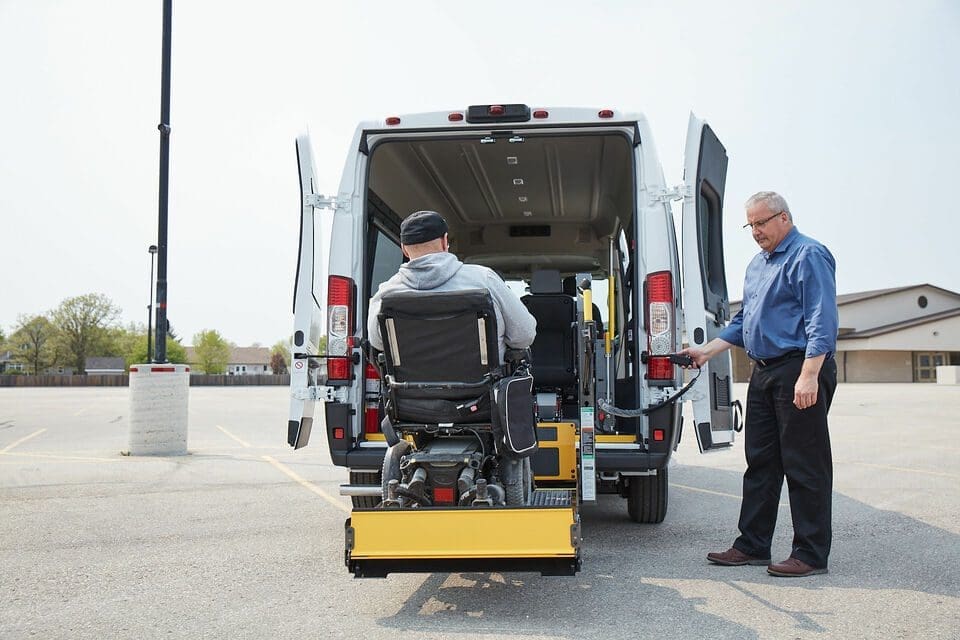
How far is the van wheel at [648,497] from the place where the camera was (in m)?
5.55

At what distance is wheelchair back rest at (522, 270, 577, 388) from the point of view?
646 centimetres

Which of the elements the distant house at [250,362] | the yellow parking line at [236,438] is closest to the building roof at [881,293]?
the yellow parking line at [236,438]

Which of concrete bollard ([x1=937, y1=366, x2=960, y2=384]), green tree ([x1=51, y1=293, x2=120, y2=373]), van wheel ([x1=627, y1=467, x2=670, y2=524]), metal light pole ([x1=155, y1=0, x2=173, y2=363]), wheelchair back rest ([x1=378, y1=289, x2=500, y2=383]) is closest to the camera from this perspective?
wheelchair back rest ([x1=378, y1=289, x2=500, y2=383])

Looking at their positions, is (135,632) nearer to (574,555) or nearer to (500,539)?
(500,539)

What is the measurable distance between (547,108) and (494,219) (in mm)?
4131

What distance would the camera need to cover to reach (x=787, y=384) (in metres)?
4.34

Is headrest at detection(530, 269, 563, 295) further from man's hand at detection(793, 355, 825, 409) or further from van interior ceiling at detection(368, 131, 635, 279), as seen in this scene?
man's hand at detection(793, 355, 825, 409)

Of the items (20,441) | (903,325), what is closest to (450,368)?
(20,441)

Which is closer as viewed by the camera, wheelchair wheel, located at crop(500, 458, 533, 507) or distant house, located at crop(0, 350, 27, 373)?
wheelchair wheel, located at crop(500, 458, 533, 507)

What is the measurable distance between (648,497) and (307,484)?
3585 millimetres

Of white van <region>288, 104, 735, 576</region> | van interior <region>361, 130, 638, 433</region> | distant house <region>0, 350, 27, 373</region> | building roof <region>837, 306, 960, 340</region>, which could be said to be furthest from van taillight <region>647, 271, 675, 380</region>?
distant house <region>0, 350, 27, 373</region>

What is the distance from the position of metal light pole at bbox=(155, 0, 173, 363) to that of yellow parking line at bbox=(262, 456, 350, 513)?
2.29 m

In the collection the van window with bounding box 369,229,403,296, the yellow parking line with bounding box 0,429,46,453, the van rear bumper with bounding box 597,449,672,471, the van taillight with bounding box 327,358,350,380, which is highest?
the van window with bounding box 369,229,403,296

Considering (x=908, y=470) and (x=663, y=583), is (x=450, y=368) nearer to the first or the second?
(x=663, y=583)
